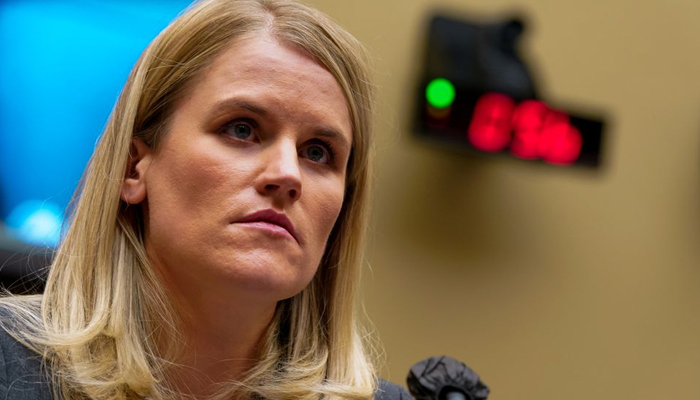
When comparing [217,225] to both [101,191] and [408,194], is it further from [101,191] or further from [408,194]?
[408,194]

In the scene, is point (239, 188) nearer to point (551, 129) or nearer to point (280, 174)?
point (280, 174)

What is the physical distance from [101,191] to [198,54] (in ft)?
1.00

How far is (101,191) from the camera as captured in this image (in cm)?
193

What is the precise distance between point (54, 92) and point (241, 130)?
238cm

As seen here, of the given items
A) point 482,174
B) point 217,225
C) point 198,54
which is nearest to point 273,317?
point 217,225

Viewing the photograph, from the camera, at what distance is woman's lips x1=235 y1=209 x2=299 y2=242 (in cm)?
178

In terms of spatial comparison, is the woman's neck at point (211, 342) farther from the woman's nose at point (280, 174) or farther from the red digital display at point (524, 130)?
the red digital display at point (524, 130)

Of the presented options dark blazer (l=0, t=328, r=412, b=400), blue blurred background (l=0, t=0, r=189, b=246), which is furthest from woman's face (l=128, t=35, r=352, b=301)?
blue blurred background (l=0, t=0, r=189, b=246)

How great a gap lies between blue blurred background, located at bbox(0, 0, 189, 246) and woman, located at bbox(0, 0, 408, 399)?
2098 mm

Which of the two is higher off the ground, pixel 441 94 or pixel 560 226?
pixel 441 94

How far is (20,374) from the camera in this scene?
174cm

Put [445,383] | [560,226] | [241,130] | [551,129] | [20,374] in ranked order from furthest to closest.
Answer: [560,226] → [551,129] → [241,130] → [20,374] → [445,383]

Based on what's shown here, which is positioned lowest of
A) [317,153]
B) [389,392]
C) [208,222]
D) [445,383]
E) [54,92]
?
[389,392]

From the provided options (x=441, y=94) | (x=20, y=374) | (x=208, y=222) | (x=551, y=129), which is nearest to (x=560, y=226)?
(x=551, y=129)
